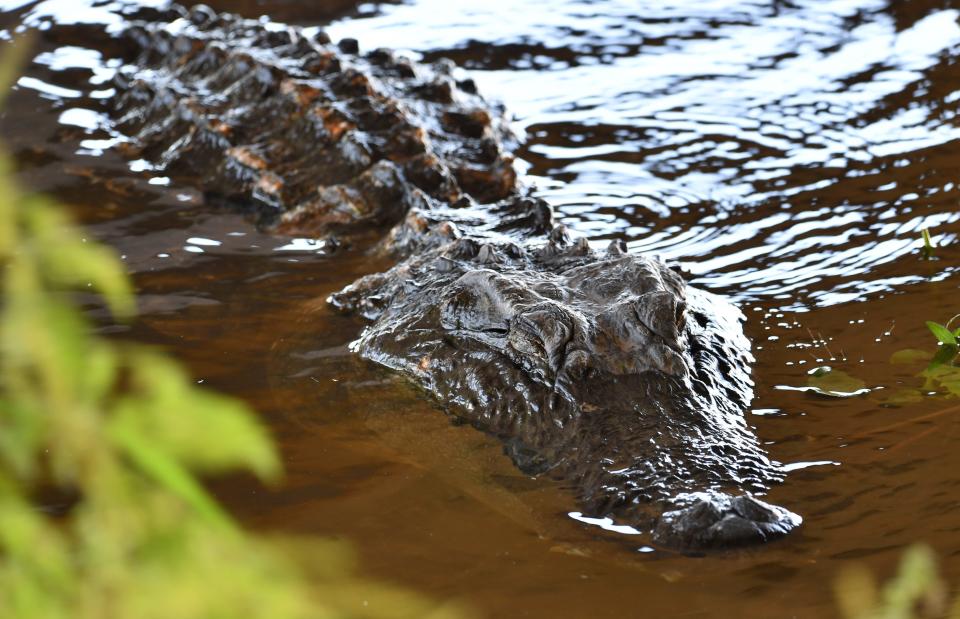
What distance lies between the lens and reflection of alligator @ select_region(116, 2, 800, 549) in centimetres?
305

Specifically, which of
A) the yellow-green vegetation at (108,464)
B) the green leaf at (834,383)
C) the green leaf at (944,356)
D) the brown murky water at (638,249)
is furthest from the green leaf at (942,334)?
the yellow-green vegetation at (108,464)

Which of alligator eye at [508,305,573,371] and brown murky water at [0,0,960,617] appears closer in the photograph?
brown murky water at [0,0,960,617]

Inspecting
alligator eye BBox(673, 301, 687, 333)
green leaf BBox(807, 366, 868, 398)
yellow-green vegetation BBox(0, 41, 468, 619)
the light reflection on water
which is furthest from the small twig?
yellow-green vegetation BBox(0, 41, 468, 619)

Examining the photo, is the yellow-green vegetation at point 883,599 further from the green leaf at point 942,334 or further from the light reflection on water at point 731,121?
the light reflection on water at point 731,121

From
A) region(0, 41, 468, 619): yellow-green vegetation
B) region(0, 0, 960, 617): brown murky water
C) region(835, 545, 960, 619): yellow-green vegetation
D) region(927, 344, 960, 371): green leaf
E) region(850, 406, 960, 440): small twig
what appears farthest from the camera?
region(927, 344, 960, 371): green leaf

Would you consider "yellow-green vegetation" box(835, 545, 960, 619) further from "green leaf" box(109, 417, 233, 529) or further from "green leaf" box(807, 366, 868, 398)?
"green leaf" box(109, 417, 233, 529)

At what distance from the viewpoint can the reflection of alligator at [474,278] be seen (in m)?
3.05

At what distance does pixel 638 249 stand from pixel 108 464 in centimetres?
495

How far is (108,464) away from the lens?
2.43 ft

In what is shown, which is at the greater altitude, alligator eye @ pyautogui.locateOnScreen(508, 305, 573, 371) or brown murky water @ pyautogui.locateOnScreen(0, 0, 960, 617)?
alligator eye @ pyautogui.locateOnScreen(508, 305, 573, 371)

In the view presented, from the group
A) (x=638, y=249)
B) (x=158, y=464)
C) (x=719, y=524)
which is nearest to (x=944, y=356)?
(x=719, y=524)

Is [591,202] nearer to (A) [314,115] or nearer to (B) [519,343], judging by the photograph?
(A) [314,115]

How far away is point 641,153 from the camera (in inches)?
272

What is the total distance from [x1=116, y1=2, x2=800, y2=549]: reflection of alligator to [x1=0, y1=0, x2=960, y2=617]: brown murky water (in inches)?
4.6
